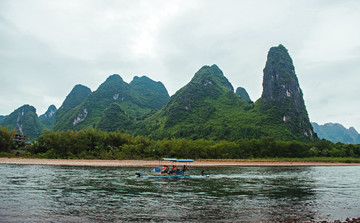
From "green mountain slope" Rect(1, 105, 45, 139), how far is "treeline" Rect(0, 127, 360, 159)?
124 metres

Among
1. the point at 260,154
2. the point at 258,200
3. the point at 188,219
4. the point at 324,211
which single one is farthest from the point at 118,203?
the point at 260,154

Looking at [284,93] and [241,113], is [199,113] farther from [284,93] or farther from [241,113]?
[284,93]

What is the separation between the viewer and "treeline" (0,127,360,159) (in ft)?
207

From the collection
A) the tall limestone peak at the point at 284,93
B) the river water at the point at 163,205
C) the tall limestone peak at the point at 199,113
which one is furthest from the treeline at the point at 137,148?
the river water at the point at 163,205

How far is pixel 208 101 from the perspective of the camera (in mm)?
157875

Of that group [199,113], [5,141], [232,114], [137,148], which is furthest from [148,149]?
[199,113]

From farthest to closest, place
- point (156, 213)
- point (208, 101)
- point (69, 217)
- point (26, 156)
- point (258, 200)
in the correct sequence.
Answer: point (208, 101) → point (26, 156) → point (258, 200) → point (156, 213) → point (69, 217)

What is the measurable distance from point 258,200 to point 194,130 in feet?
333

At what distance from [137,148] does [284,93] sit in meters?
101

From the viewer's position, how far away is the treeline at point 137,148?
63.0m

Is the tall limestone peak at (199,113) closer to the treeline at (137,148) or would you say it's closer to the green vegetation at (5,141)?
the treeline at (137,148)

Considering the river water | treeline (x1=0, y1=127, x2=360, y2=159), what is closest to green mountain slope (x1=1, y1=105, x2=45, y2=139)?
treeline (x1=0, y1=127, x2=360, y2=159)

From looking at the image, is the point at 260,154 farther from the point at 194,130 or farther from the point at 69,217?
the point at 69,217

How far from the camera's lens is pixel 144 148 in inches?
2721
